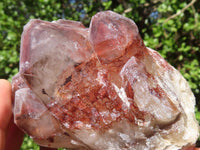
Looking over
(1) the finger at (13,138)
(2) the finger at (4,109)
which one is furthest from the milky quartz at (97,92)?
(1) the finger at (13,138)

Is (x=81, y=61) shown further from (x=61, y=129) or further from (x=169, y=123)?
(x=169, y=123)

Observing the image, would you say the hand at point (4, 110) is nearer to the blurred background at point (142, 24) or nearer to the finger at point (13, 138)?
the finger at point (13, 138)

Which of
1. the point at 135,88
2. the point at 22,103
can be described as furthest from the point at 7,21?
the point at 135,88

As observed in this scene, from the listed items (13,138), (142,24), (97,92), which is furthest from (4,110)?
(142,24)

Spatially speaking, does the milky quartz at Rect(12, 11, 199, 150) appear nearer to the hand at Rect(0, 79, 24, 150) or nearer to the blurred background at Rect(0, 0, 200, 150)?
the hand at Rect(0, 79, 24, 150)

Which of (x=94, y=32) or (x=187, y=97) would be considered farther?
(x=187, y=97)

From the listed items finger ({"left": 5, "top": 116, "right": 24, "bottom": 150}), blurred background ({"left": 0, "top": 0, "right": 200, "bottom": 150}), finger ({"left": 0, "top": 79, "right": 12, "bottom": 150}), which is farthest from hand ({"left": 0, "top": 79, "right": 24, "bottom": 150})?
blurred background ({"left": 0, "top": 0, "right": 200, "bottom": 150})
